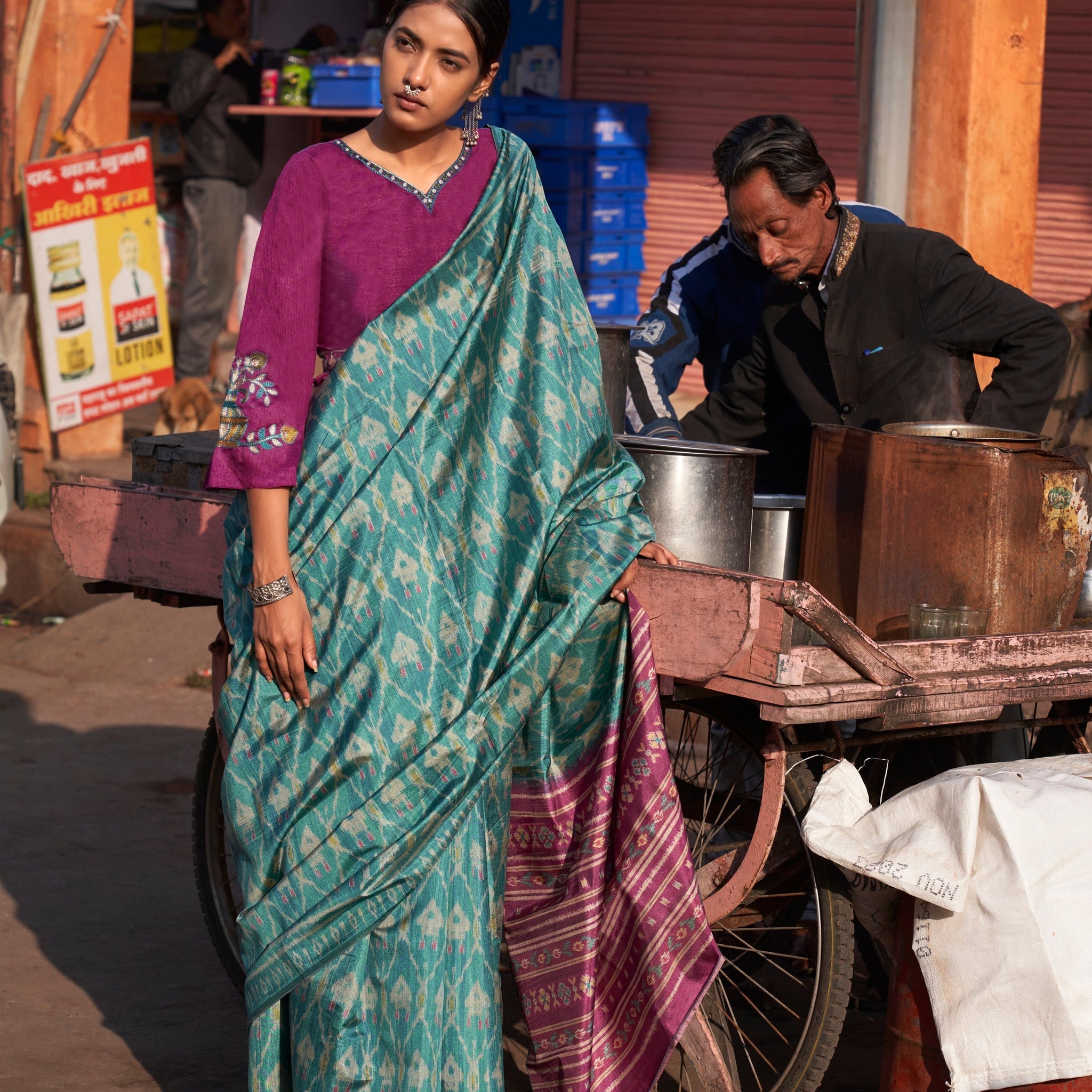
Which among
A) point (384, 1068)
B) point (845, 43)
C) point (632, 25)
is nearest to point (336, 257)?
point (384, 1068)

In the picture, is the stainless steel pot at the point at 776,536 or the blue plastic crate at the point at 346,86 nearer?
the stainless steel pot at the point at 776,536

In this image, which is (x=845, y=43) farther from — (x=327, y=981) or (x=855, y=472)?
(x=327, y=981)

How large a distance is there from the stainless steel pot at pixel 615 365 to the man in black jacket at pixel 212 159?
6.48 metres

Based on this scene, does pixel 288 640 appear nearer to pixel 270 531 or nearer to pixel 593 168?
pixel 270 531

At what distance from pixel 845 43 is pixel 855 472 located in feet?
19.6

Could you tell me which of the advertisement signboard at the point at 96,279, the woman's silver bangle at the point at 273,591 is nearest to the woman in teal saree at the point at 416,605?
the woman's silver bangle at the point at 273,591

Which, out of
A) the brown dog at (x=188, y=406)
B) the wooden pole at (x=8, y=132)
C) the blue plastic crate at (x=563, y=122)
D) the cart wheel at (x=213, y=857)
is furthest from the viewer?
the blue plastic crate at (x=563, y=122)

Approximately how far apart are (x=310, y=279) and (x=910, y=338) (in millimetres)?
1552

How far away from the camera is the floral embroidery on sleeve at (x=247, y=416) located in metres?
2.41

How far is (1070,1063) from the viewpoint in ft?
8.02

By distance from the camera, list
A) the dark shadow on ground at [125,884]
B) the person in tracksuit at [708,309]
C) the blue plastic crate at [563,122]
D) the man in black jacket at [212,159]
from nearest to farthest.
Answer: the dark shadow on ground at [125,884] < the person in tracksuit at [708,309] < the blue plastic crate at [563,122] < the man in black jacket at [212,159]

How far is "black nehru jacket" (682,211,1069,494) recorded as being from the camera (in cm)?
333

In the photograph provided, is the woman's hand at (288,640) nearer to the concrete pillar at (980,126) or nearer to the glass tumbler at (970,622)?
the glass tumbler at (970,622)

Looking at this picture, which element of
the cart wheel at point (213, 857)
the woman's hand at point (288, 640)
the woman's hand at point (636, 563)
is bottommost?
the cart wheel at point (213, 857)
